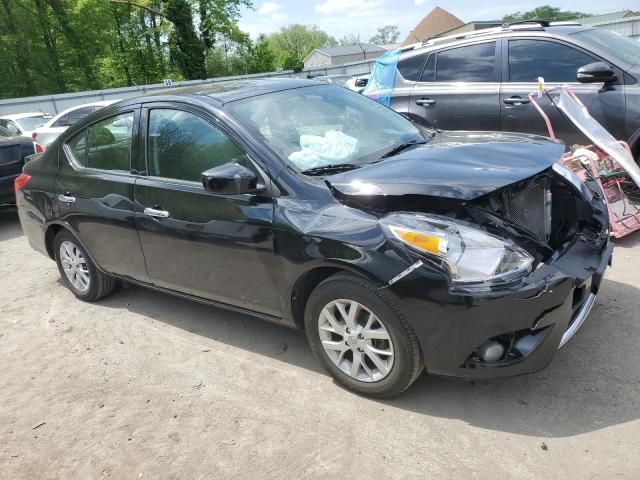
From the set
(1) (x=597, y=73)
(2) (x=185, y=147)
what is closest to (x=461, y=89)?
(1) (x=597, y=73)

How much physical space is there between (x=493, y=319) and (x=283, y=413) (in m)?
1.26

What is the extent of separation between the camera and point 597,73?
5023 millimetres

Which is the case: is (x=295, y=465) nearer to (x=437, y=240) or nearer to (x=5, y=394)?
(x=437, y=240)

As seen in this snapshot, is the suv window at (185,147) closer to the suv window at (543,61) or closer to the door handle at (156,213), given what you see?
the door handle at (156,213)

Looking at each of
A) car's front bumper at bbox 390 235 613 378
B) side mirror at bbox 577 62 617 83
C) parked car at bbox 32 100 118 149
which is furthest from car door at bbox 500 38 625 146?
parked car at bbox 32 100 118 149

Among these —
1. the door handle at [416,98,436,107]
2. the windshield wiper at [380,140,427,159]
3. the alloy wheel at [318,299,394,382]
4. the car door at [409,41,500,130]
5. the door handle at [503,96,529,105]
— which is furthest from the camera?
the door handle at [416,98,436,107]

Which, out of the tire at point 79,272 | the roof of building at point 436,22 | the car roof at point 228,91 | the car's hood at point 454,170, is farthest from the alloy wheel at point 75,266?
the roof of building at point 436,22

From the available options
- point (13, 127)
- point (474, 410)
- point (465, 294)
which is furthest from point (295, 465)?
point (13, 127)

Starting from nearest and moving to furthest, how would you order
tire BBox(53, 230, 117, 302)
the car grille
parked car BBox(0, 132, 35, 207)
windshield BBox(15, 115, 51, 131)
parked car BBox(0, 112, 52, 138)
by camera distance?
the car grille
tire BBox(53, 230, 117, 302)
parked car BBox(0, 132, 35, 207)
parked car BBox(0, 112, 52, 138)
windshield BBox(15, 115, 51, 131)

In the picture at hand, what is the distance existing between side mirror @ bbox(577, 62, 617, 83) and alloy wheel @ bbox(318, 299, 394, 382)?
374 cm

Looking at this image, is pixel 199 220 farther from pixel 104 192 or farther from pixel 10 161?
pixel 10 161

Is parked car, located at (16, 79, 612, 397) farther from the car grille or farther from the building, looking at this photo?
the building

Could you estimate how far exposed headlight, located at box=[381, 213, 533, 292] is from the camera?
8.14 feet

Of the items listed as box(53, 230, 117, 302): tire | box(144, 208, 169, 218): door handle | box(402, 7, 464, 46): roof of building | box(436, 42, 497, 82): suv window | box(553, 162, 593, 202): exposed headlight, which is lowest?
box(53, 230, 117, 302): tire
